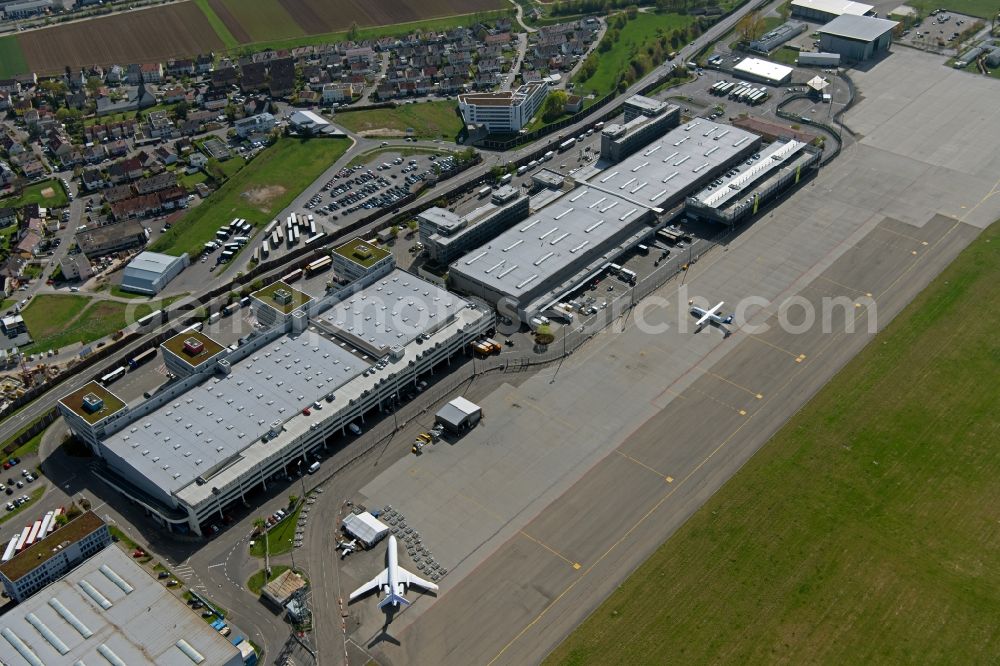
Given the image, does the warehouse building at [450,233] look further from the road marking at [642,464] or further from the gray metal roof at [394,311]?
the road marking at [642,464]

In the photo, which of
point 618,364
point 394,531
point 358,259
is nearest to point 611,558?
point 394,531

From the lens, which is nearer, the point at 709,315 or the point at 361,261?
the point at 709,315

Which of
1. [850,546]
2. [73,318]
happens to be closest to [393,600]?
[850,546]

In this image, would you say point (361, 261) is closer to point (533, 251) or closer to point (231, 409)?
point (533, 251)

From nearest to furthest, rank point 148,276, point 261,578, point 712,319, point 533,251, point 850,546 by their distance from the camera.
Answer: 1. point 261,578
2. point 850,546
3. point 712,319
4. point 533,251
5. point 148,276

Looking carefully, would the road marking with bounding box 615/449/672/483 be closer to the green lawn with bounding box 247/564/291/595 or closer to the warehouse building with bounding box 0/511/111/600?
the green lawn with bounding box 247/564/291/595

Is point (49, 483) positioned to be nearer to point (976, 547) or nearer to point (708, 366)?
point (708, 366)

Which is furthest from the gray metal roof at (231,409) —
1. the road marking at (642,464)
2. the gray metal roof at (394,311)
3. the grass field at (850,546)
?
the grass field at (850,546)
